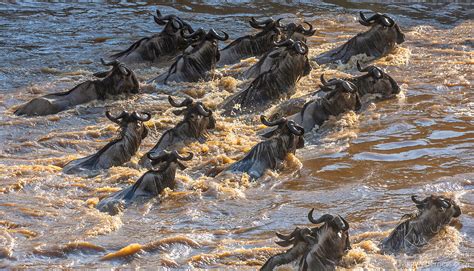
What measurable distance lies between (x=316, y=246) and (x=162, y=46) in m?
8.25

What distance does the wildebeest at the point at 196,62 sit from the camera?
13.4 m

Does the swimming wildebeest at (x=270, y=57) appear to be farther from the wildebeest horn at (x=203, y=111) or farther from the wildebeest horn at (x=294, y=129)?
the wildebeest horn at (x=294, y=129)

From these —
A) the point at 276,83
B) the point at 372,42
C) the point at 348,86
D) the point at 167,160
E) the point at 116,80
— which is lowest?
the point at 116,80

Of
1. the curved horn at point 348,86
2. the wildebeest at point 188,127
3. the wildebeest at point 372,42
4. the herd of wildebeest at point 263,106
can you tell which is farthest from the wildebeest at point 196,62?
the curved horn at point 348,86

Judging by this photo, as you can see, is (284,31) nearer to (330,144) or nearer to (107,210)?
(330,144)

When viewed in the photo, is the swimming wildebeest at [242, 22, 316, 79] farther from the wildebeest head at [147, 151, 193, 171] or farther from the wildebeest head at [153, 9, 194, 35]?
the wildebeest head at [147, 151, 193, 171]

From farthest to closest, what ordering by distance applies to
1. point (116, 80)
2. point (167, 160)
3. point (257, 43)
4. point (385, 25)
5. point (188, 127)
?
1. point (257, 43)
2. point (385, 25)
3. point (116, 80)
4. point (188, 127)
5. point (167, 160)

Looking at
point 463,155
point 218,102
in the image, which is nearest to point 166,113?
point 218,102

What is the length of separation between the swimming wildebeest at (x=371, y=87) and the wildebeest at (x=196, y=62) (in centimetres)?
180

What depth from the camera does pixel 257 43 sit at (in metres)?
14.6

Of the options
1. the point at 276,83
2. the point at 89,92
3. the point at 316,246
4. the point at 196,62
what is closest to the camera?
the point at 316,246

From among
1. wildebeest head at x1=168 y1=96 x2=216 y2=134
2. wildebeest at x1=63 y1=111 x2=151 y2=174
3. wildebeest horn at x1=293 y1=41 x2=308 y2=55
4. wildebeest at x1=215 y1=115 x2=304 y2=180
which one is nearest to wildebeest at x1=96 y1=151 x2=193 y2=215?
wildebeest at x1=215 y1=115 x2=304 y2=180

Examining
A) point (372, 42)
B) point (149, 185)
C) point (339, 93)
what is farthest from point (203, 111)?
point (372, 42)

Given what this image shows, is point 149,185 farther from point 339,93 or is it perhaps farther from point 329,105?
point 339,93
